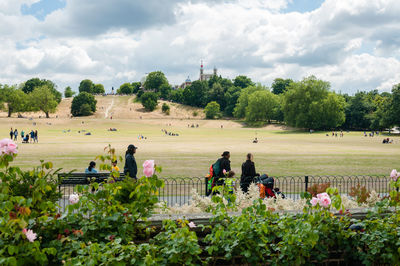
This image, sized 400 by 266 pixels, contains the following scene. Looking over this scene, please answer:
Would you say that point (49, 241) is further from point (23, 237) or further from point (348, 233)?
point (348, 233)

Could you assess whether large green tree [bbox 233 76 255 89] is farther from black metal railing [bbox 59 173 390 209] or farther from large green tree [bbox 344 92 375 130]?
black metal railing [bbox 59 173 390 209]

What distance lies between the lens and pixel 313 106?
91.8 meters

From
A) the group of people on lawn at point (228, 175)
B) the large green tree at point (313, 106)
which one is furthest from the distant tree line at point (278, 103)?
the group of people on lawn at point (228, 175)

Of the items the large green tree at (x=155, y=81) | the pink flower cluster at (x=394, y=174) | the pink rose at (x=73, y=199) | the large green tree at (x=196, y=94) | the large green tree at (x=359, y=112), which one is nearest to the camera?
the pink rose at (x=73, y=199)

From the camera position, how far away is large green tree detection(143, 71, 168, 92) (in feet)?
626

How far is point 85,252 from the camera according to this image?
3658 mm

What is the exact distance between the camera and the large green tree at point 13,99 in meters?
116

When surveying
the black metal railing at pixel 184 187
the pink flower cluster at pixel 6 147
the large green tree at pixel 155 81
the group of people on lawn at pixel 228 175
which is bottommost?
the black metal railing at pixel 184 187

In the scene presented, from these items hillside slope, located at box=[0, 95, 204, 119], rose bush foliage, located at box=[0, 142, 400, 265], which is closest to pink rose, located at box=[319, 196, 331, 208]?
rose bush foliage, located at box=[0, 142, 400, 265]

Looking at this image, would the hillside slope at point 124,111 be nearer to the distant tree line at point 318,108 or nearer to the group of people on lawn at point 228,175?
the distant tree line at point 318,108

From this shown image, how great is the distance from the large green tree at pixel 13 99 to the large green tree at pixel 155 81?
78291mm

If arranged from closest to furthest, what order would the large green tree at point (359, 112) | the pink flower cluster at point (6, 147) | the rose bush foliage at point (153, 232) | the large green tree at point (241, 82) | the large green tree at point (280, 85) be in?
the rose bush foliage at point (153, 232)
the pink flower cluster at point (6, 147)
the large green tree at point (359, 112)
the large green tree at point (280, 85)
the large green tree at point (241, 82)

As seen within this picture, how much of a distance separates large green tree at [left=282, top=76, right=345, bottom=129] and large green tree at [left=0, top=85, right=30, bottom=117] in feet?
255

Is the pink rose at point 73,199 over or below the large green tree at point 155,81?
below
